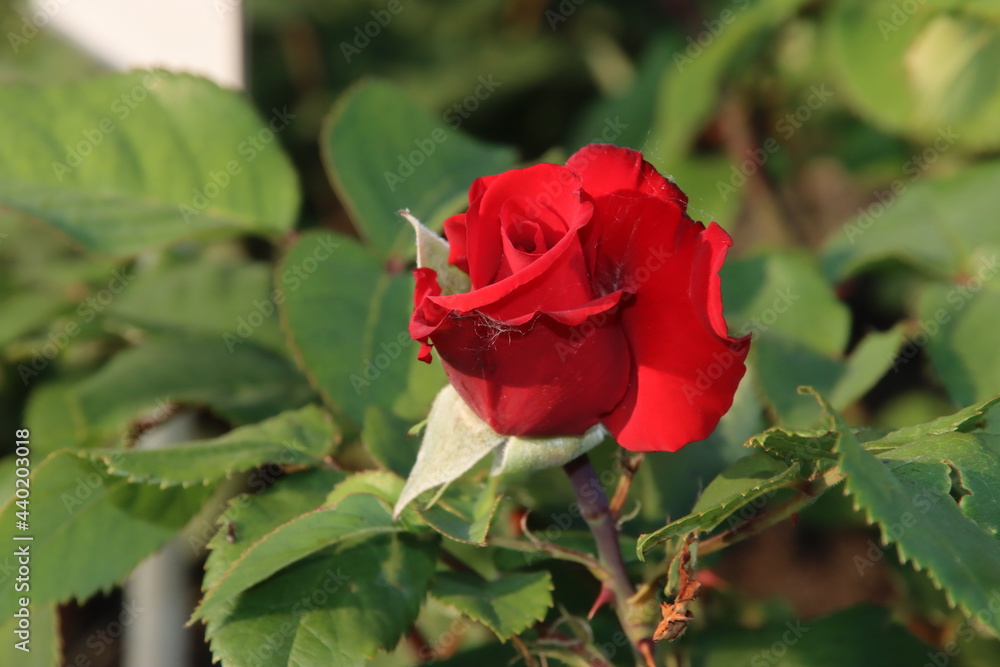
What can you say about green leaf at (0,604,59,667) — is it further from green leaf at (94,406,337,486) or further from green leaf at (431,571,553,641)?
green leaf at (431,571,553,641)

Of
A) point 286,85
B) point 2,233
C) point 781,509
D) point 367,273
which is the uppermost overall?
point 286,85

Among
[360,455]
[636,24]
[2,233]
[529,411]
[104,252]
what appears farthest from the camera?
[636,24]

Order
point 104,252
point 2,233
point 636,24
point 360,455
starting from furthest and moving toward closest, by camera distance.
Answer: point 636,24 → point 2,233 → point 360,455 → point 104,252

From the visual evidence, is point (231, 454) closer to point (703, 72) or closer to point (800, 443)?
point (800, 443)

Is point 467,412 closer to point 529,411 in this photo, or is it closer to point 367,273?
point 529,411

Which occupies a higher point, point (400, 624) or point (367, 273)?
point (367, 273)

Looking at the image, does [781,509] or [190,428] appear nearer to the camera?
[781,509]

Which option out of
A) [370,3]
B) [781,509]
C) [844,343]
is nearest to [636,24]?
[370,3]
